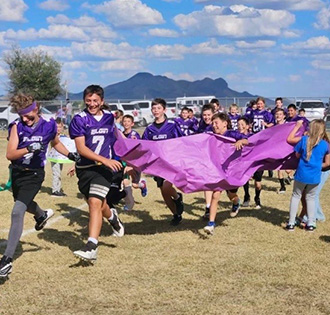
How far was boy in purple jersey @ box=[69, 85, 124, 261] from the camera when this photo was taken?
6.38 metres

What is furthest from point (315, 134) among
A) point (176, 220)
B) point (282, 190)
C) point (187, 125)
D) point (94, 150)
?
point (187, 125)

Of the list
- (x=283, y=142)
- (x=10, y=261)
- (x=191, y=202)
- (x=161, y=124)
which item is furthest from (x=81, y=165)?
(x=191, y=202)

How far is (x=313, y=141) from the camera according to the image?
774 cm


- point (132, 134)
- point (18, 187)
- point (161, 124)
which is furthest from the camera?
point (132, 134)

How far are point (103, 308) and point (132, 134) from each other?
5490 millimetres

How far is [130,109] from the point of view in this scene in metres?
40.4

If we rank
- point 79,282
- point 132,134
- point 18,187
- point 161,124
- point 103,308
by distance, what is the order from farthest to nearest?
point 132,134 → point 161,124 → point 18,187 → point 79,282 → point 103,308

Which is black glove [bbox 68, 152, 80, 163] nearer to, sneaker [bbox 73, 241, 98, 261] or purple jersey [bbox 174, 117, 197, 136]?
sneaker [bbox 73, 241, 98, 261]

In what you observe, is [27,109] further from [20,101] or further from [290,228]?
[290,228]

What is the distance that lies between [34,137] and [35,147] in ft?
0.67

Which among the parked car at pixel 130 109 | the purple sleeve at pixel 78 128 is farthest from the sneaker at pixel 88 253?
the parked car at pixel 130 109

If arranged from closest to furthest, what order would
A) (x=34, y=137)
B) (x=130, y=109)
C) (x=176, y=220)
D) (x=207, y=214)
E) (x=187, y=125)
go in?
(x=34, y=137) → (x=176, y=220) → (x=207, y=214) → (x=187, y=125) → (x=130, y=109)

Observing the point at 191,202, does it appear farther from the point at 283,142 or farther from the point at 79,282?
the point at 79,282

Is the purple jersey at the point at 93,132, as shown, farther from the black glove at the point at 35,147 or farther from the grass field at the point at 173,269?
the grass field at the point at 173,269
